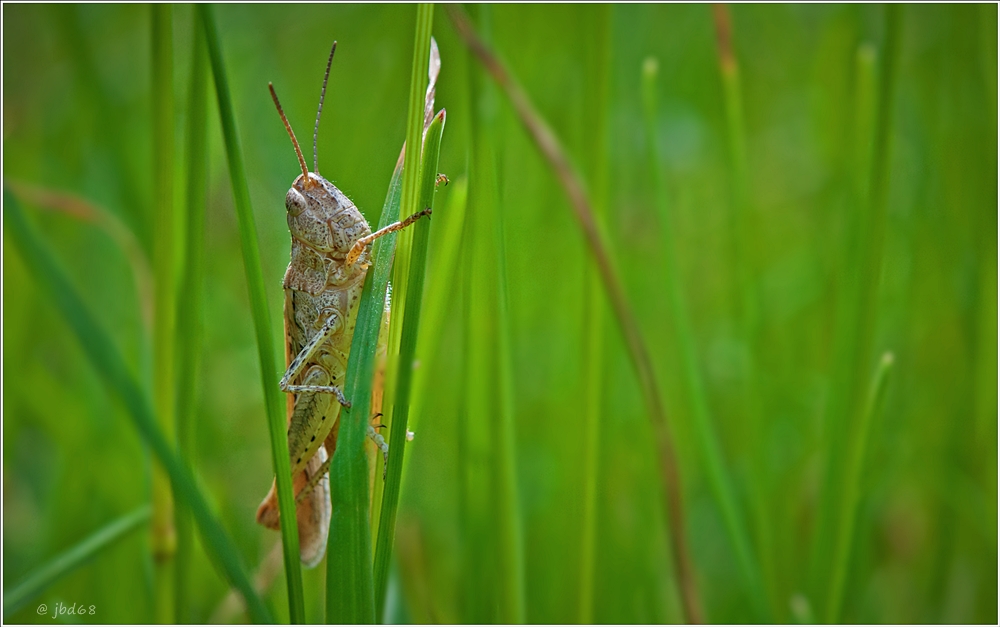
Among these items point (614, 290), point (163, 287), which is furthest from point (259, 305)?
point (614, 290)

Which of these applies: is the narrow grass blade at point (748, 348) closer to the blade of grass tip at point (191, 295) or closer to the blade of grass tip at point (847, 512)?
the blade of grass tip at point (847, 512)

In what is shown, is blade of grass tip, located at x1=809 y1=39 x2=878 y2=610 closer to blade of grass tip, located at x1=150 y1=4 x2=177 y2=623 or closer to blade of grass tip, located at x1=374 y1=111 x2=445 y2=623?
blade of grass tip, located at x1=374 y1=111 x2=445 y2=623

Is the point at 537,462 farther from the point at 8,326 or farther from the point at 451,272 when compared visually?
the point at 8,326

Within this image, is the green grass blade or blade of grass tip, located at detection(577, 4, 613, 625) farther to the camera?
the green grass blade

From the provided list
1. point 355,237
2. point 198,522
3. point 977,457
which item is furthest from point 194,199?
point 977,457

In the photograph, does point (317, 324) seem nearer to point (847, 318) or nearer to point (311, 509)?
point (311, 509)

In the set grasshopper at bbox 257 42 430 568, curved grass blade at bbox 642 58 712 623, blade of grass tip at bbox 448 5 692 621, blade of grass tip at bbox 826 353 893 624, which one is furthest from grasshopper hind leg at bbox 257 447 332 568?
blade of grass tip at bbox 826 353 893 624

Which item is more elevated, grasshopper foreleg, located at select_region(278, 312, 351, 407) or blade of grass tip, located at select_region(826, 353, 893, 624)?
grasshopper foreleg, located at select_region(278, 312, 351, 407)
